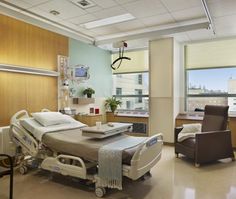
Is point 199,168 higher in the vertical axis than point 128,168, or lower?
lower

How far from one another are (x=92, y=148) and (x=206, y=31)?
376cm

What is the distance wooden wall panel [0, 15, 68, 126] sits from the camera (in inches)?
149

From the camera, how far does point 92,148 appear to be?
2648mm

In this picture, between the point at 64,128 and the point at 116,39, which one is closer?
the point at 64,128

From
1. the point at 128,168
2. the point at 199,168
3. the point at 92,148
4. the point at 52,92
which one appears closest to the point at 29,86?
the point at 52,92

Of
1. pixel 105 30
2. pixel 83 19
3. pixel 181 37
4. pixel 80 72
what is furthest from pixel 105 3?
pixel 181 37

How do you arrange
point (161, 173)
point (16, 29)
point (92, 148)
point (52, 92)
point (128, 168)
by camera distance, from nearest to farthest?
point (128, 168), point (92, 148), point (161, 173), point (16, 29), point (52, 92)

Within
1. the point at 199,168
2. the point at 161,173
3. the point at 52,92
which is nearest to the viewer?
the point at 161,173

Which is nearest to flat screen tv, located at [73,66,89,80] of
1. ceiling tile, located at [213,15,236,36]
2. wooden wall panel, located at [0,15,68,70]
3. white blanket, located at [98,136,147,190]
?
wooden wall panel, located at [0,15,68,70]

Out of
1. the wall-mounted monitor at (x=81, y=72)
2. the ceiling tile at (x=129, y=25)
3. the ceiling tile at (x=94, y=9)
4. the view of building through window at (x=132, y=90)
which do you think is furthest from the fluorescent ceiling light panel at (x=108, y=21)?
the view of building through window at (x=132, y=90)

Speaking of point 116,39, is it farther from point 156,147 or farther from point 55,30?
point 156,147

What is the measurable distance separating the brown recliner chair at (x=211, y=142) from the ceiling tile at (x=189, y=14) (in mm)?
1869

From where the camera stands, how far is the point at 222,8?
3.71 meters

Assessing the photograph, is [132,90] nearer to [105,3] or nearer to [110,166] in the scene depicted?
[105,3]
